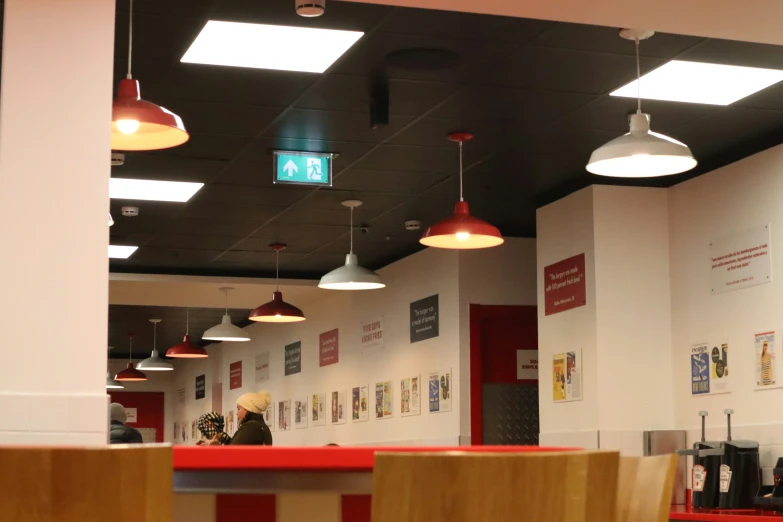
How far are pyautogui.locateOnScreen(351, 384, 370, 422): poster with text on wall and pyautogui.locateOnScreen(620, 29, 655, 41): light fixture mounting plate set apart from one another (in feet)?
27.8

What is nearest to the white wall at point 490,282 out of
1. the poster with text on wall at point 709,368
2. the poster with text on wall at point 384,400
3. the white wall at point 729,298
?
the poster with text on wall at point 384,400

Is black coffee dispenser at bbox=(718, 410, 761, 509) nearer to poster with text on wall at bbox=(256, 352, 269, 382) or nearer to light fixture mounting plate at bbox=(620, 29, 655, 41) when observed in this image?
light fixture mounting plate at bbox=(620, 29, 655, 41)

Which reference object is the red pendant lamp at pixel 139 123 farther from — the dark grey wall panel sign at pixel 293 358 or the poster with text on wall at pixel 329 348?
the dark grey wall panel sign at pixel 293 358

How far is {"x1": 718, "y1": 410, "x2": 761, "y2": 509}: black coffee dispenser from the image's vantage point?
7.46 metres

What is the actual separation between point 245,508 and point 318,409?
41.4 ft

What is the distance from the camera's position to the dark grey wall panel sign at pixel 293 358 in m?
16.6

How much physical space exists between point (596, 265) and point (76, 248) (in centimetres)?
551

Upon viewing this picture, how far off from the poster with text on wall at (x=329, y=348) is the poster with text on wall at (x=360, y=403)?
83 cm

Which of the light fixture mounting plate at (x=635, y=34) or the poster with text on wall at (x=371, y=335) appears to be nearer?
the light fixture mounting plate at (x=635, y=34)

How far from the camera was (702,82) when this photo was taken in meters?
6.68

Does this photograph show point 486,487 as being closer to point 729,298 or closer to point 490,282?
point 729,298

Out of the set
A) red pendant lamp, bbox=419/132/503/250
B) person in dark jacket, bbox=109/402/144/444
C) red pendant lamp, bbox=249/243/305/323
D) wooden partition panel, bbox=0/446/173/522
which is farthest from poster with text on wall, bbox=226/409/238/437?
wooden partition panel, bbox=0/446/173/522

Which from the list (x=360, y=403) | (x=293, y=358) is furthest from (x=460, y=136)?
(x=293, y=358)

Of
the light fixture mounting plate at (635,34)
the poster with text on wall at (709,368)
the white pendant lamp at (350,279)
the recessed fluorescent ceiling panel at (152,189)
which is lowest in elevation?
the poster with text on wall at (709,368)
